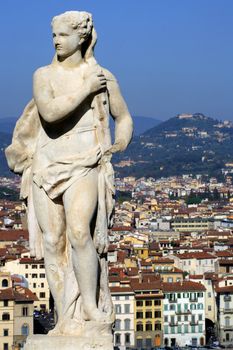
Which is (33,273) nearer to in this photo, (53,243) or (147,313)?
(147,313)

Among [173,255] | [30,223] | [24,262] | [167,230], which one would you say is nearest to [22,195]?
[30,223]

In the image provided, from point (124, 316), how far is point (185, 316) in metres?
2.94

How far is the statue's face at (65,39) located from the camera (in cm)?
516

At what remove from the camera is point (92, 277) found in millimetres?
5133

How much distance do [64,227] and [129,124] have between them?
53cm

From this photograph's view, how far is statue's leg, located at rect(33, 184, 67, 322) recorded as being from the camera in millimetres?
5156

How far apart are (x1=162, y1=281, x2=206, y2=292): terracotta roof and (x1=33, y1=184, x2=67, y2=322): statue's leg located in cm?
4109

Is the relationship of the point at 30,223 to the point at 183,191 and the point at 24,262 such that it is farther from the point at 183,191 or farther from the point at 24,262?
the point at 183,191

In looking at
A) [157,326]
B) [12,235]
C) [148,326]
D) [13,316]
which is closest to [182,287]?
[157,326]

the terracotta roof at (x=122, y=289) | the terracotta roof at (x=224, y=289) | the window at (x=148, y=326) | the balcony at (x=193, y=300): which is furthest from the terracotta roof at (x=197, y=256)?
the terracotta roof at (x=122, y=289)

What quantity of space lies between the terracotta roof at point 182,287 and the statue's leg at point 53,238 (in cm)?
4109

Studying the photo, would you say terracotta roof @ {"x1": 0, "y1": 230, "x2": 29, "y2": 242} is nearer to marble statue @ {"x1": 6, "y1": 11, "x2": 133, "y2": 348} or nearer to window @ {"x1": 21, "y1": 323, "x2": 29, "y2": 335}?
window @ {"x1": 21, "y1": 323, "x2": 29, "y2": 335}

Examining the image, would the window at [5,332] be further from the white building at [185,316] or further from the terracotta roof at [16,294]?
the white building at [185,316]

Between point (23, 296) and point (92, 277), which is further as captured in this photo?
point (23, 296)
